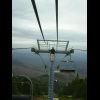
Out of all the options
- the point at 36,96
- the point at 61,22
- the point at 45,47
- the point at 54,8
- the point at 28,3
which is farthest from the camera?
the point at 45,47

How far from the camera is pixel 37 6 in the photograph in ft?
7.75
